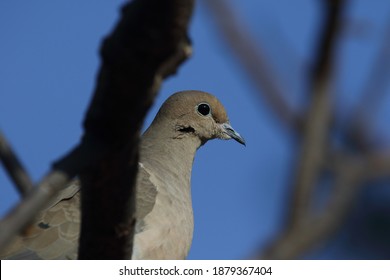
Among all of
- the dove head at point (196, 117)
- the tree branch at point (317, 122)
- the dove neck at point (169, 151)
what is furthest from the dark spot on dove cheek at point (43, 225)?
the tree branch at point (317, 122)

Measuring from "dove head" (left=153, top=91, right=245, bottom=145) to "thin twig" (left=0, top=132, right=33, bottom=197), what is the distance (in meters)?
2.95

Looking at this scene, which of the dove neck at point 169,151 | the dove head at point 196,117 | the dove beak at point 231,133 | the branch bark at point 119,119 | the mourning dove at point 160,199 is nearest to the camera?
the branch bark at point 119,119

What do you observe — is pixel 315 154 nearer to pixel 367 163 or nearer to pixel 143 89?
pixel 367 163

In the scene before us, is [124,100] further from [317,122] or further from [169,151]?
[169,151]

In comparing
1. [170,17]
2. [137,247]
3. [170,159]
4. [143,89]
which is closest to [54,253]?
[137,247]

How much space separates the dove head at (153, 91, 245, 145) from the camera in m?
4.94

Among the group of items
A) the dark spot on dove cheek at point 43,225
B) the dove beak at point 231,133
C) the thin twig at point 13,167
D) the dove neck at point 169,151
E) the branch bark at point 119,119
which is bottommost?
the thin twig at point 13,167

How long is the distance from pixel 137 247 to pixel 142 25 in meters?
2.16

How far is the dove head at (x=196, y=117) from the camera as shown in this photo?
4.94 m

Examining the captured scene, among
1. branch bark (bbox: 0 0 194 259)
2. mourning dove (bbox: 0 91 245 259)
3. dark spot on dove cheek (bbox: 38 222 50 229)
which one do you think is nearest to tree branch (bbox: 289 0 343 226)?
branch bark (bbox: 0 0 194 259)

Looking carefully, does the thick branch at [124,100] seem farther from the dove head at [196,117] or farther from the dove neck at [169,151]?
the dove head at [196,117]

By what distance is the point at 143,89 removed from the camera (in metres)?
1.92

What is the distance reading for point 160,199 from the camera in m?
4.05

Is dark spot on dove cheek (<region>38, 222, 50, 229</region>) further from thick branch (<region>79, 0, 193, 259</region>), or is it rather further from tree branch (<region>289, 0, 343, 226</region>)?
tree branch (<region>289, 0, 343, 226</region>)
